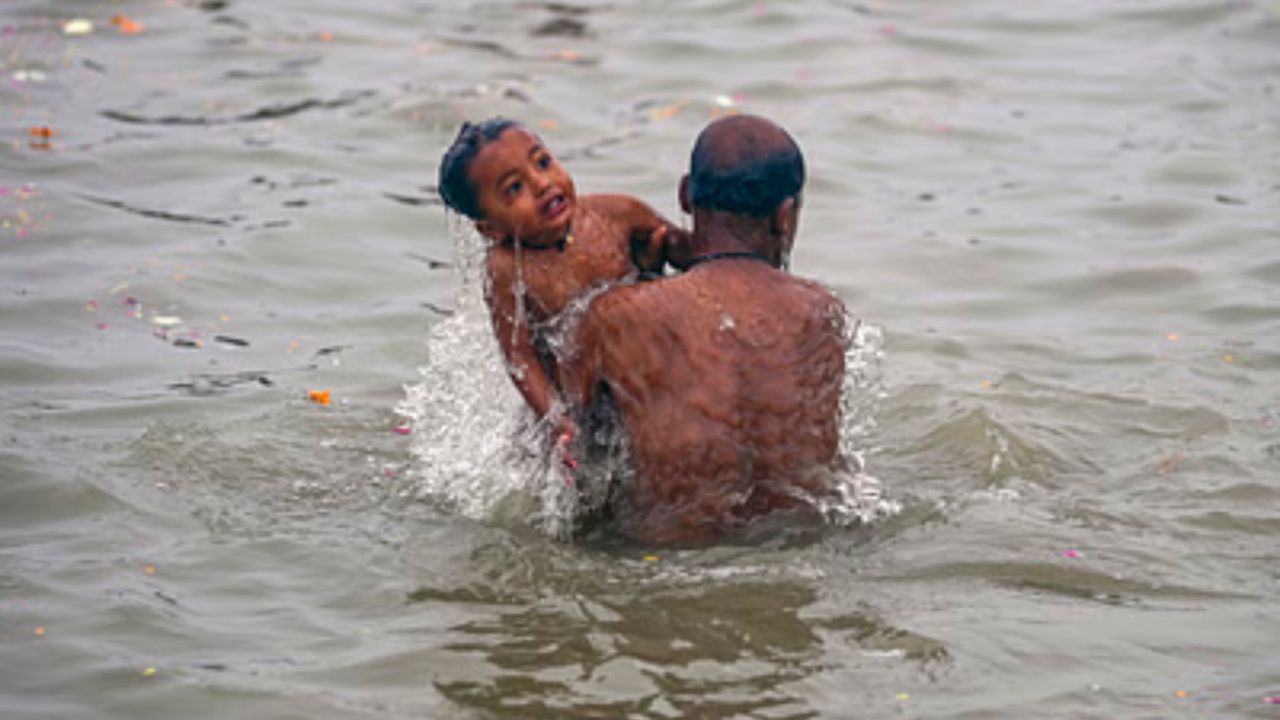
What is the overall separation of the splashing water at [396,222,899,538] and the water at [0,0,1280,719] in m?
0.04

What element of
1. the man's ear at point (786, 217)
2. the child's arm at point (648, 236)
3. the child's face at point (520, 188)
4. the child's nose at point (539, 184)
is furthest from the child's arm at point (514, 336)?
the man's ear at point (786, 217)

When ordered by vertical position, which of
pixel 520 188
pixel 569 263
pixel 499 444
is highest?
pixel 520 188

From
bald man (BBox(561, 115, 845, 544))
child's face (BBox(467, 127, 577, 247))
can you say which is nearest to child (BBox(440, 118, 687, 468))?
child's face (BBox(467, 127, 577, 247))

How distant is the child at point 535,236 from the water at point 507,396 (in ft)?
2.04

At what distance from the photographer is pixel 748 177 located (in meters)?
5.79

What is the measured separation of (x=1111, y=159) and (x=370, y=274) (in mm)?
4310

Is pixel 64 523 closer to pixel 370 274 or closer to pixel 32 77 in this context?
pixel 370 274

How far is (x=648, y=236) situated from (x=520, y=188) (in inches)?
20.0

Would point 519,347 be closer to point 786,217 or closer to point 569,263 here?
point 569,263

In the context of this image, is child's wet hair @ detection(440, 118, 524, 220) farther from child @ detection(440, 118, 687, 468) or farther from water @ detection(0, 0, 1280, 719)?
water @ detection(0, 0, 1280, 719)

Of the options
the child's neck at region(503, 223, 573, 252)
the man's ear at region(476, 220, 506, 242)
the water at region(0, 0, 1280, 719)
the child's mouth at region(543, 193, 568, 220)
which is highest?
the child's mouth at region(543, 193, 568, 220)

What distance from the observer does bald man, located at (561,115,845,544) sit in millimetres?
5789

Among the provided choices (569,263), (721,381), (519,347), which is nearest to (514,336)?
(519,347)

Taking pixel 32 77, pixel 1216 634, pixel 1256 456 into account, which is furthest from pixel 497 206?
pixel 32 77
